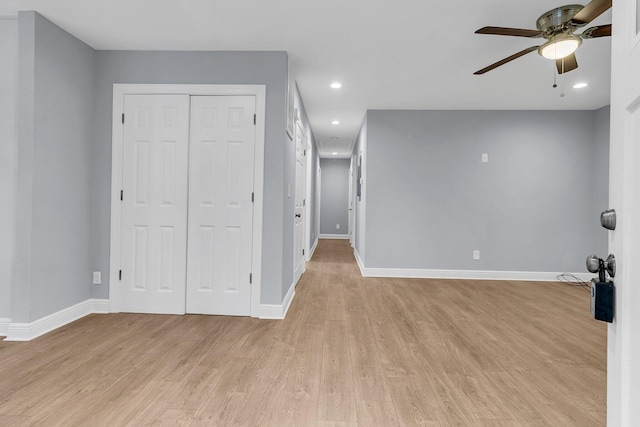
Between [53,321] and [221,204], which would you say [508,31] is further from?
[53,321]

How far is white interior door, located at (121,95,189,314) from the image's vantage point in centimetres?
306

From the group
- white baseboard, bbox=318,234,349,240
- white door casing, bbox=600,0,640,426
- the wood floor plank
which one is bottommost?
the wood floor plank

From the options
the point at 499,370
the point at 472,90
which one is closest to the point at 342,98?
the point at 472,90

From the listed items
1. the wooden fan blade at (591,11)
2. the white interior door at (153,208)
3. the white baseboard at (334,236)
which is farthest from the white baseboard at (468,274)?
the white baseboard at (334,236)

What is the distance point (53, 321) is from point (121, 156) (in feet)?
4.72

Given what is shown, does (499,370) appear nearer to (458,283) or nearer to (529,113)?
(458,283)

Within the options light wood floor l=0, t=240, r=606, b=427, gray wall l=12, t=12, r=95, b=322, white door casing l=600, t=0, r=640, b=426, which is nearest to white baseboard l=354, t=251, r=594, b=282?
light wood floor l=0, t=240, r=606, b=427

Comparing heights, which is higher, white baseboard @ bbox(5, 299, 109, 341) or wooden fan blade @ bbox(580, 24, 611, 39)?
wooden fan blade @ bbox(580, 24, 611, 39)

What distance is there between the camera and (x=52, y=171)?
267cm

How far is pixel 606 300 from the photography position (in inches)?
27.9

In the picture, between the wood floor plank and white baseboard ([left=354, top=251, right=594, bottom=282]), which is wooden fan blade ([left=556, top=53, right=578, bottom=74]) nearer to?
the wood floor plank

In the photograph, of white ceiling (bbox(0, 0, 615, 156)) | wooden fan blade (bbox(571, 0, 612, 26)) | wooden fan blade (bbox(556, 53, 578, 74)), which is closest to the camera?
wooden fan blade (bbox(571, 0, 612, 26))

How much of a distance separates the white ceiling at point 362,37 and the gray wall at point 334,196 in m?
6.21

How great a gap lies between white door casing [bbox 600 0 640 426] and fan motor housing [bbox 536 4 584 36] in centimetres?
209
